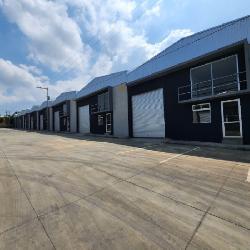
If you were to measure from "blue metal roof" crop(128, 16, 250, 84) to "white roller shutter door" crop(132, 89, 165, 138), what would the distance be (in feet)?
6.63

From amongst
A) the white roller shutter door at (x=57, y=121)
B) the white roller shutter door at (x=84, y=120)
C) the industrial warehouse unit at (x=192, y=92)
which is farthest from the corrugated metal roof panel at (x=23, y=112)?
the industrial warehouse unit at (x=192, y=92)

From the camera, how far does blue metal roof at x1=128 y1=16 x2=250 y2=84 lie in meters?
13.0

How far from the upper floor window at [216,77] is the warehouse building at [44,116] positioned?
3642 cm

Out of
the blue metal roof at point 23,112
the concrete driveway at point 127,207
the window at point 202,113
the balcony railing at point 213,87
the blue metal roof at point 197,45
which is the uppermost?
the blue metal roof at point 23,112

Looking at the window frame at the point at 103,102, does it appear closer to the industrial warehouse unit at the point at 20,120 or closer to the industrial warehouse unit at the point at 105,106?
the industrial warehouse unit at the point at 105,106

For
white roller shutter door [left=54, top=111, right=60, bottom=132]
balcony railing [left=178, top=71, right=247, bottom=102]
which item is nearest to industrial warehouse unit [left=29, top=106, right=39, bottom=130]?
white roller shutter door [left=54, top=111, right=60, bottom=132]

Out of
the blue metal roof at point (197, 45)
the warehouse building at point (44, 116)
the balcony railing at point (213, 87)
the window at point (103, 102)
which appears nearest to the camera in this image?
the blue metal roof at point (197, 45)

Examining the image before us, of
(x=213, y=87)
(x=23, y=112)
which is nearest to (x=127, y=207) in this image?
(x=213, y=87)

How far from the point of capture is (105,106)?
2669cm

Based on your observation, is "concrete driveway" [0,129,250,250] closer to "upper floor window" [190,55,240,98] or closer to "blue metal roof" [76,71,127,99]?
"upper floor window" [190,55,240,98]

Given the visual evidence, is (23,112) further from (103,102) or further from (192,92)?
(192,92)

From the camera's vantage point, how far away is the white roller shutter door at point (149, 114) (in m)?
18.9

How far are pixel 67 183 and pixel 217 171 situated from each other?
533 centimetres

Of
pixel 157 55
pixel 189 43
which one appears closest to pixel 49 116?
pixel 157 55
